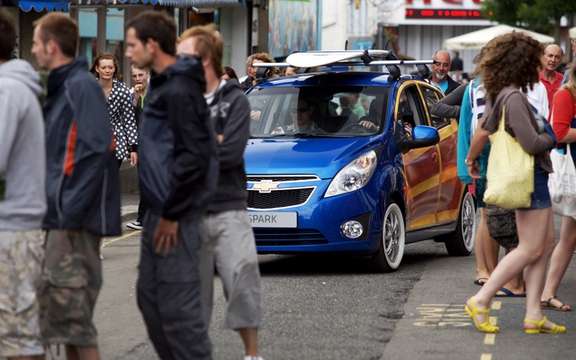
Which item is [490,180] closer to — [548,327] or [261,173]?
[548,327]

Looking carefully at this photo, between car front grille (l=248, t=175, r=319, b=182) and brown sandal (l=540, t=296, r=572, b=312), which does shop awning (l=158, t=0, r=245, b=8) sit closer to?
car front grille (l=248, t=175, r=319, b=182)

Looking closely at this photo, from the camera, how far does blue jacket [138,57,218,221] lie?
623cm

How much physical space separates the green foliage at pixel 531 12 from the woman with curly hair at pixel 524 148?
41347mm

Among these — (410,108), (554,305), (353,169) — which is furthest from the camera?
(410,108)

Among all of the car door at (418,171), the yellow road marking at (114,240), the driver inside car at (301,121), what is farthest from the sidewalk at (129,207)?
the car door at (418,171)

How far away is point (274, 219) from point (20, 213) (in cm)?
534

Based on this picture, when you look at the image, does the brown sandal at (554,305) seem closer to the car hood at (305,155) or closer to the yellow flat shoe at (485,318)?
the yellow flat shoe at (485,318)

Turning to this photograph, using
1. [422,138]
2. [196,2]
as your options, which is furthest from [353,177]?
[196,2]

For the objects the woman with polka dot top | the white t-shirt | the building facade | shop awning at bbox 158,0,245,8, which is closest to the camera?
the white t-shirt

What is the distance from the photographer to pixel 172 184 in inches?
246

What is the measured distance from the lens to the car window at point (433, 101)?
1362cm

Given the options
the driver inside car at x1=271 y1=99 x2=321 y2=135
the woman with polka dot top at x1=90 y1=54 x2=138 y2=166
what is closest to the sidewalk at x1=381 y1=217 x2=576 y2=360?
the driver inside car at x1=271 y1=99 x2=321 y2=135

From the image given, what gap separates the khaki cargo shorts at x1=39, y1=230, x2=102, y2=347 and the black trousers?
11.9 inches

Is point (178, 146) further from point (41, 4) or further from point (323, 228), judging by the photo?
point (41, 4)
